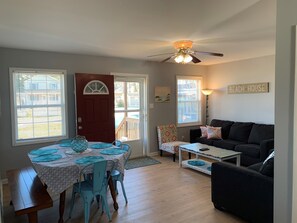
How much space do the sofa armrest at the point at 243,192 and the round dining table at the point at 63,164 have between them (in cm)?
131

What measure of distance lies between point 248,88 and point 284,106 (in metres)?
3.76

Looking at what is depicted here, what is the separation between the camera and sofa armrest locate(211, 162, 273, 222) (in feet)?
7.82

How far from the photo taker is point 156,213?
2.92 metres

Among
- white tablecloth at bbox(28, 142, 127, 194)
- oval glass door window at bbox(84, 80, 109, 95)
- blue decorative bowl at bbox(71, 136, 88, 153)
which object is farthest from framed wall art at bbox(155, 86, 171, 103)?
white tablecloth at bbox(28, 142, 127, 194)

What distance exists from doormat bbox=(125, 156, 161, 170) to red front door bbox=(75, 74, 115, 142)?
697mm

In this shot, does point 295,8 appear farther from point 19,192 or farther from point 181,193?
point 19,192

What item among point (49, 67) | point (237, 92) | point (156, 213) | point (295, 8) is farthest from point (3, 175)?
point (237, 92)

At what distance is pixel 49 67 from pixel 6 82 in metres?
0.78

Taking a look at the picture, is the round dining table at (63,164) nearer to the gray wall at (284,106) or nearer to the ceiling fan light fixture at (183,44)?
the gray wall at (284,106)

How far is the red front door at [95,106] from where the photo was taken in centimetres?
450

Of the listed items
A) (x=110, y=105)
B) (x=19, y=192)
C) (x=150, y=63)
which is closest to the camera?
(x=19, y=192)

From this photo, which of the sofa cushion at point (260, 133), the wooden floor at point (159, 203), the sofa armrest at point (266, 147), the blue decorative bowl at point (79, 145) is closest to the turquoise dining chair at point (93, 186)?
the wooden floor at point (159, 203)

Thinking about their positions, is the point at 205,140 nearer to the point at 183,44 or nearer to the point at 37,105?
the point at 183,44

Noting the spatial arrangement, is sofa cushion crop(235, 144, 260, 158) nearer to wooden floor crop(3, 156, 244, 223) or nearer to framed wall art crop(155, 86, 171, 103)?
wooden floor crop(3, 156, 244, 223)
